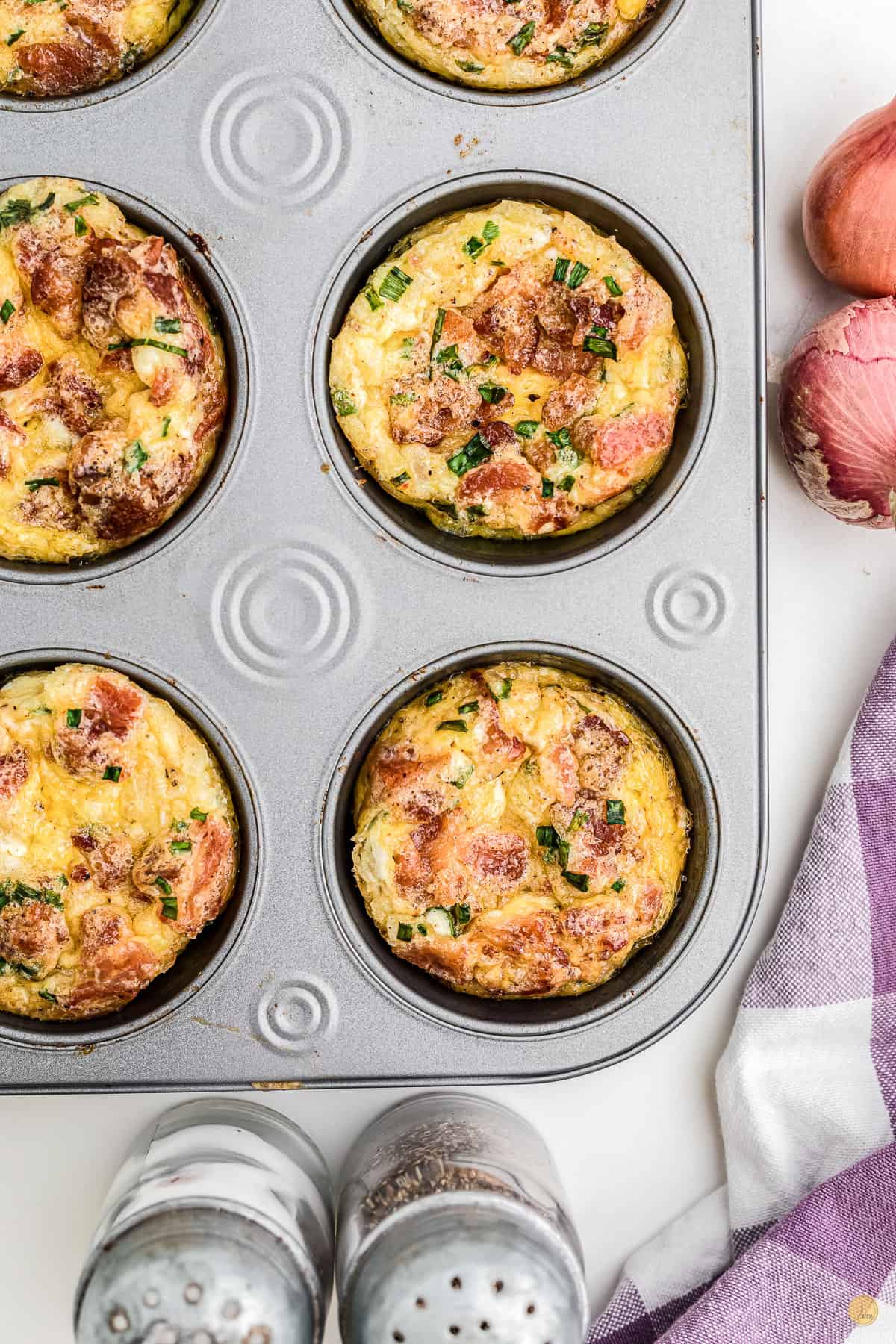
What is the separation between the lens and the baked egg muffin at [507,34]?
186 cm

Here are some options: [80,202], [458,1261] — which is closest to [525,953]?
[458,1261]

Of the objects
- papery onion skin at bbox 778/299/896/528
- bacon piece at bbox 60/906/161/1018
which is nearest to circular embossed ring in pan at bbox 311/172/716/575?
papery onion skin at bbox 778/299/896/528

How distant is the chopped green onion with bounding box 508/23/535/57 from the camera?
188 centimetres

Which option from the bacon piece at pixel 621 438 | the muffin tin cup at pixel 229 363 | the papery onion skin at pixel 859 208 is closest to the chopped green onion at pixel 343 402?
the muffin tin cup at pixel 229 363

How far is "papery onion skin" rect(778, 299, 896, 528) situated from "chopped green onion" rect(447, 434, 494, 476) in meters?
0.69

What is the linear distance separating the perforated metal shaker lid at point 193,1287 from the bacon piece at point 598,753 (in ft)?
2.95

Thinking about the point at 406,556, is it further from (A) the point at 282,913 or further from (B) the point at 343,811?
(A) the point at 282,913

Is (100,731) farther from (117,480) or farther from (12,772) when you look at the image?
(117,480)

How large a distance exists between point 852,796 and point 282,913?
4.02ft

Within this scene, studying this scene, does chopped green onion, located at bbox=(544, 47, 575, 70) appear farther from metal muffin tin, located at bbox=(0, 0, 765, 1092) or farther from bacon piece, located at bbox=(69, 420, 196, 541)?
bacon piece, located at bbox=(69, 420, 196, 541)

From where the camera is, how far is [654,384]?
1.94 m

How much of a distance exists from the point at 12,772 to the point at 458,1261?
3.48 feet

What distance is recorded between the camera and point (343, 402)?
1.92 m

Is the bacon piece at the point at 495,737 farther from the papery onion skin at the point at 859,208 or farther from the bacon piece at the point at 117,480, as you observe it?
the papery onion skin at the point at 859,208
